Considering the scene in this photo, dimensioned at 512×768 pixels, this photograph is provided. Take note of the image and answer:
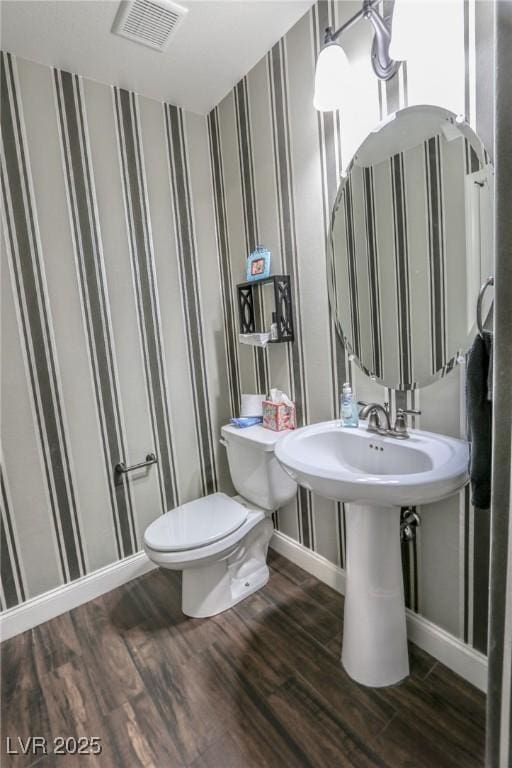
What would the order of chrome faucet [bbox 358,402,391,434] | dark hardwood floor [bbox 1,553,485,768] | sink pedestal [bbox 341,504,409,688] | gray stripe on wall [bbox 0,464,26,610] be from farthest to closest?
1. gray stripe on wall [bbox 0,464,26,610]
2. chrome faucet [bbox 358,402,391,434]
3. sink pedestal [bbox 341,504,409,688]
4. dark hardwood floor [bbox 1,553,485,768]

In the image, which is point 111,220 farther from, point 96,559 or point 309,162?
point 96,559

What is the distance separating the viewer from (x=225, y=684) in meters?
1.33

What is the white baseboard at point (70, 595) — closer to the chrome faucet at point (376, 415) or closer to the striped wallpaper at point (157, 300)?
the striped wallpaper at point (157, 300)

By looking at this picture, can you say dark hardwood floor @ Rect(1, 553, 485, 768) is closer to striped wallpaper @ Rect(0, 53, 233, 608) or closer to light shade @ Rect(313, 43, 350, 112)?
striped wallpaper @ Rect(0, 53, 233, 608)

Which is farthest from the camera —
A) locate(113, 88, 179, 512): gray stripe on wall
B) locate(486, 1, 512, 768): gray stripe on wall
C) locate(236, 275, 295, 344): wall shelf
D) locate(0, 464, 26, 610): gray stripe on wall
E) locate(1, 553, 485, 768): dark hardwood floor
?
locate(113, 88, 179, 512): gray stripe on wall

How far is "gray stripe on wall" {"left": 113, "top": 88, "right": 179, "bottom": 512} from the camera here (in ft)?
6.06

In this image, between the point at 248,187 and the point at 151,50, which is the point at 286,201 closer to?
the point at 248,187

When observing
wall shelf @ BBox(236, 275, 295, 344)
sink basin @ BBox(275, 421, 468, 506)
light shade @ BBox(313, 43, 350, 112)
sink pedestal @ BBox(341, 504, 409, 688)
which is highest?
light shade @ BBox(313, 43, 350, 112)

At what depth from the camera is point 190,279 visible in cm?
210

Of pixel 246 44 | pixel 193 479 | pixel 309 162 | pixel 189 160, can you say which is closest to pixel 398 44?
pixel 309 162

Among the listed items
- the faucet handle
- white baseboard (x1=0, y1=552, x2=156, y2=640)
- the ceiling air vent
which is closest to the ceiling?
the ceiling air vent

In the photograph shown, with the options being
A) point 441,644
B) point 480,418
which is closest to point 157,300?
point 480,418

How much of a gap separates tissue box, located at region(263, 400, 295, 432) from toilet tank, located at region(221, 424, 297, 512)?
0.03 metres

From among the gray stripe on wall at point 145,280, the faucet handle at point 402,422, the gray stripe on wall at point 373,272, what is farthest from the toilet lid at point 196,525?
the gray stripe on wall at point 373,272
